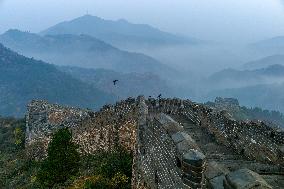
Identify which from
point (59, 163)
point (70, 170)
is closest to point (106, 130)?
point (70, 170)

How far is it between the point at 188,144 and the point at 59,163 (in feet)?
68.2

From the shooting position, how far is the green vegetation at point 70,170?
24328mm

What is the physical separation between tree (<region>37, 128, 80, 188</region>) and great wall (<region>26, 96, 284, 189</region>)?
395 cm

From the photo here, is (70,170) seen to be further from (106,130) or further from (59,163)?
(106,130)

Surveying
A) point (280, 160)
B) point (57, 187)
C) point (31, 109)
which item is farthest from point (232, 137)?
point (31, 109)

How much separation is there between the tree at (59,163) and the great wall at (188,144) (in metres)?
3.95

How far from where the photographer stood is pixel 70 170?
3078 cm

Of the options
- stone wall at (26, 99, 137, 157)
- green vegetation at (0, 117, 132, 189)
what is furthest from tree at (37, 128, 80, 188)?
stone wall at (26, 99, 137, 157)

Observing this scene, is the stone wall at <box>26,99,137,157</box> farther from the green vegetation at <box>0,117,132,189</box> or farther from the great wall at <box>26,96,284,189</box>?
the green vegetation at <box>0,117,132,189</box>

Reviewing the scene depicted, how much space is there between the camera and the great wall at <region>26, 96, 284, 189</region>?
378 inches

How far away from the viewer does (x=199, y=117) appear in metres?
26.1

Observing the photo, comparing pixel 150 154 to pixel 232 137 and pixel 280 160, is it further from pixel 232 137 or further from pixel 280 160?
pixel 232 137

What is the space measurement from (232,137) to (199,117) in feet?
19.0

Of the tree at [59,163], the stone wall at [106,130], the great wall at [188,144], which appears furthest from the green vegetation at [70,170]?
the great wall at [188,144]
